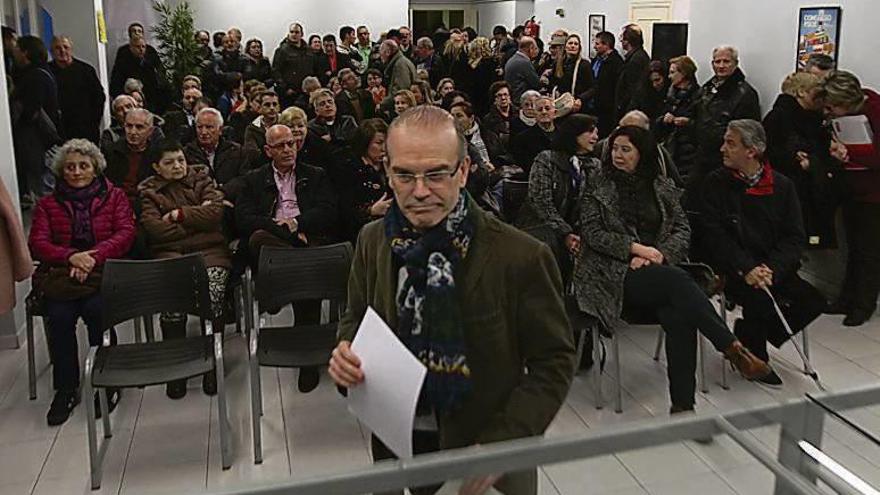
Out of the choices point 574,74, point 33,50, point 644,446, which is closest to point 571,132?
point 644,446

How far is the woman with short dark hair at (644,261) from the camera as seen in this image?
4.13 m

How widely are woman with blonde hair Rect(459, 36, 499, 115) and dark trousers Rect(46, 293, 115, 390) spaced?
6.97m

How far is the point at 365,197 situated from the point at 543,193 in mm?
1126

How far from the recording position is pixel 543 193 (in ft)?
15.7

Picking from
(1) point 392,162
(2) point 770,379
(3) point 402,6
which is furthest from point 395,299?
(3) point 402,6

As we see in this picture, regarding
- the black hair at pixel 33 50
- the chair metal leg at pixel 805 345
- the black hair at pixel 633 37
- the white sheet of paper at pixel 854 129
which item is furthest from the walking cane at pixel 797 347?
the black hair at pixel 33 50

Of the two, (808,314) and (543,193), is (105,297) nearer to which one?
(543,193)

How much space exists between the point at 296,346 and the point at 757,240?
8.20ft

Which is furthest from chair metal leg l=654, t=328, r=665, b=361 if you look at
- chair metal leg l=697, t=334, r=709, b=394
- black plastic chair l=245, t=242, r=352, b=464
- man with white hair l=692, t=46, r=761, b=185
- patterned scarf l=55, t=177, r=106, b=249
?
patterned scarf l=55, t=177, r=106, b=249

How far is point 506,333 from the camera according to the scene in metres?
1.93

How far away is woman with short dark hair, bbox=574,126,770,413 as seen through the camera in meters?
4.13

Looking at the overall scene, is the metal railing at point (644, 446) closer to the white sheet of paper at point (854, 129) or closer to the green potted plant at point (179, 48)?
the white sheet of paper at point (854, 129)

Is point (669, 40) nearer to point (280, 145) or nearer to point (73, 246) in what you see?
point (280, 145)

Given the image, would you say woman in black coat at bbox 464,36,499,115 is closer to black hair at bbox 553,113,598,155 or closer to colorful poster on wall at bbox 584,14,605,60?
colorful poster on wall at bbox 584,14,605,60
